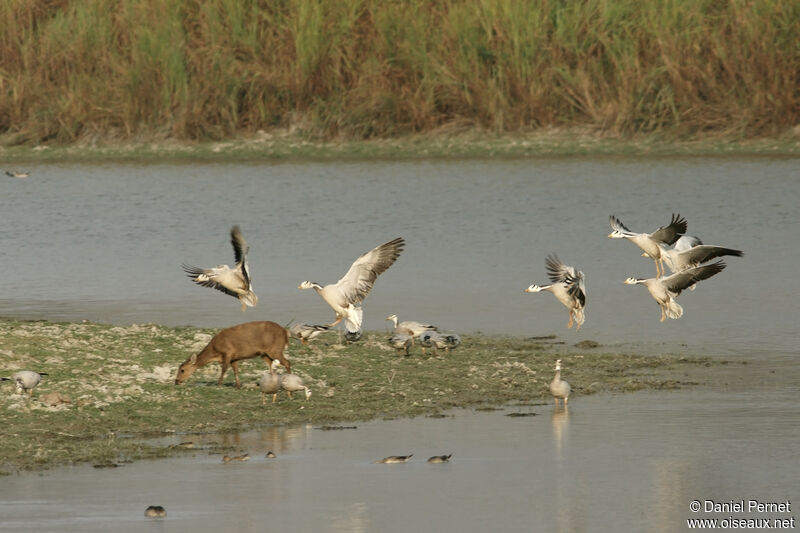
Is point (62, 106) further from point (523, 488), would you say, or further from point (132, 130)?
point (523, 488)

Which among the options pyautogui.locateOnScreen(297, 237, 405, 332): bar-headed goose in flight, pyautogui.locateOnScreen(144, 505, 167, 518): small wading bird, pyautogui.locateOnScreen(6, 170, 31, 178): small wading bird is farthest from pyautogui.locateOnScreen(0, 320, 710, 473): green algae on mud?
pyautogui.locateOnScreen(6, 170, 31, 178): small wading bird

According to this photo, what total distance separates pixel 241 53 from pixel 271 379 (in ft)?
78.9

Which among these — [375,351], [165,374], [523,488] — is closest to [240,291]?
[375,351]

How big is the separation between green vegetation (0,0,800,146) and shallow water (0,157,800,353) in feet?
5.97

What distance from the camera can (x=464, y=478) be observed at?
951cm

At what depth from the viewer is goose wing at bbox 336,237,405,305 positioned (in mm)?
14367

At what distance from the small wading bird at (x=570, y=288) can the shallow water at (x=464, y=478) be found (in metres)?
3.24

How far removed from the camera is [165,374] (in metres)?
12.3

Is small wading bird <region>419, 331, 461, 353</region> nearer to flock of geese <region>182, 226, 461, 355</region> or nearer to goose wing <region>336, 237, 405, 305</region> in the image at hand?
flock of geese <region>182, 226, 461, 355</region>

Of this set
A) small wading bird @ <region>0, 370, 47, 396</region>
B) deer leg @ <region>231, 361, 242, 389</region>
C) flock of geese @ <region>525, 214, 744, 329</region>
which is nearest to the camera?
small wading bird @ <region>0, 370, 47, 396</region>

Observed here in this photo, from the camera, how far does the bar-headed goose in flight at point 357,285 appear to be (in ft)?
47.0

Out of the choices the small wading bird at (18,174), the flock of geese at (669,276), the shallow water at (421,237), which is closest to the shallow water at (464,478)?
the flock of geese at (669,276)

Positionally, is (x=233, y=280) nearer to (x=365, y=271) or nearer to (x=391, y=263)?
(x=365, y=271)

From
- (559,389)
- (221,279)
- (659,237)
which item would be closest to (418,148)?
(659,237)
